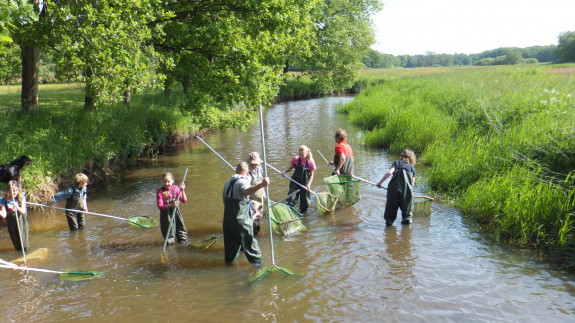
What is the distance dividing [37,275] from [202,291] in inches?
119

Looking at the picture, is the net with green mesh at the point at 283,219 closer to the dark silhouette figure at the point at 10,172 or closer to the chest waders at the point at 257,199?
the chest waders at the point at 257,199

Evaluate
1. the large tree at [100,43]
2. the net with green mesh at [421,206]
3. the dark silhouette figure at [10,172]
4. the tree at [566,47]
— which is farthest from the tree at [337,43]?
the dark silhouette figure at [10,172]

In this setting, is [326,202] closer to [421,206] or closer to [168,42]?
[421,206]

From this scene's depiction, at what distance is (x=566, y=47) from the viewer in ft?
180

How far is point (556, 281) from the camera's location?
664 cm

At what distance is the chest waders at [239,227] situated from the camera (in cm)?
698

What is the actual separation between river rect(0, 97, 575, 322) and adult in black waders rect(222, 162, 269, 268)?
0.42m

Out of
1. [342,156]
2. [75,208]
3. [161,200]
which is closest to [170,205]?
[161,200]

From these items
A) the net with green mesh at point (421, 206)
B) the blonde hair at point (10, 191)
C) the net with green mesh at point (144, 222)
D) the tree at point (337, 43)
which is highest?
the tree at point (337, 43)

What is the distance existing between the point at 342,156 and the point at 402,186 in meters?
1.95

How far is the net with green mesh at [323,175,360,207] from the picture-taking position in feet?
33.2

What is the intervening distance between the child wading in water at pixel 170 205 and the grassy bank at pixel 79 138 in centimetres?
410

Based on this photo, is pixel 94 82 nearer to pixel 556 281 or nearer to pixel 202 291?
pixel 202 291

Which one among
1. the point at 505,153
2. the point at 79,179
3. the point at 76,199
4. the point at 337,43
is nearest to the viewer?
the point at 79,179
